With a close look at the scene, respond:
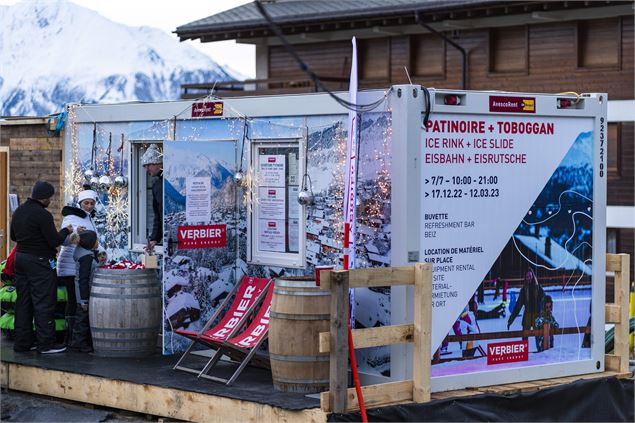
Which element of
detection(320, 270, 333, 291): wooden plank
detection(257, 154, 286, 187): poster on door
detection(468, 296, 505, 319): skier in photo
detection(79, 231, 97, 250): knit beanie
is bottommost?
detection(468, 296, 505, 319): skier in photo

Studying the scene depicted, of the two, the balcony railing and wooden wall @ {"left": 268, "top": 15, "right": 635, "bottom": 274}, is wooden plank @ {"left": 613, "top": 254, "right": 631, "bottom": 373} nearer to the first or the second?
wooden wall @ {"left": 268, "top": 15, "right": 635, "bottom": 274}

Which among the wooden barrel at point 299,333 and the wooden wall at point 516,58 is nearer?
the wooden barrel at point 299,333

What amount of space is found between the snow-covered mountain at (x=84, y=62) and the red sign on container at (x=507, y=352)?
26.6 meters

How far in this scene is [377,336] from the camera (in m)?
9.88

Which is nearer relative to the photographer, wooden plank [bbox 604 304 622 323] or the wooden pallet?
the wooden pallet

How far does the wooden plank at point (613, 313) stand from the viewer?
11898 millimetres

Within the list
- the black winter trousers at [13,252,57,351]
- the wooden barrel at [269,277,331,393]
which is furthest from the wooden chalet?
the wooden barrel at [269,277,331,393]

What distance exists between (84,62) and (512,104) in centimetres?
3664

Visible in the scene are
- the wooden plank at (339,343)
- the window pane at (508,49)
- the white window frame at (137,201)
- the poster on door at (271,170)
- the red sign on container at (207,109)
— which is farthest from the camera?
the window pane at (508,49)

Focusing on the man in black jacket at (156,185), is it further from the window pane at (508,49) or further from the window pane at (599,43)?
the window pane at (508,49)

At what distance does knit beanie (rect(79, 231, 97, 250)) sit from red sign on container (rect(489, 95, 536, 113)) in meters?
4.08

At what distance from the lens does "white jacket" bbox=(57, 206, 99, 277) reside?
12445 millimetres

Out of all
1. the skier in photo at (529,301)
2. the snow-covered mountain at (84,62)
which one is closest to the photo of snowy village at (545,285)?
the skier in photo at (529,301)

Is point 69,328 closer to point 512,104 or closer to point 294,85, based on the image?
point 512,104
